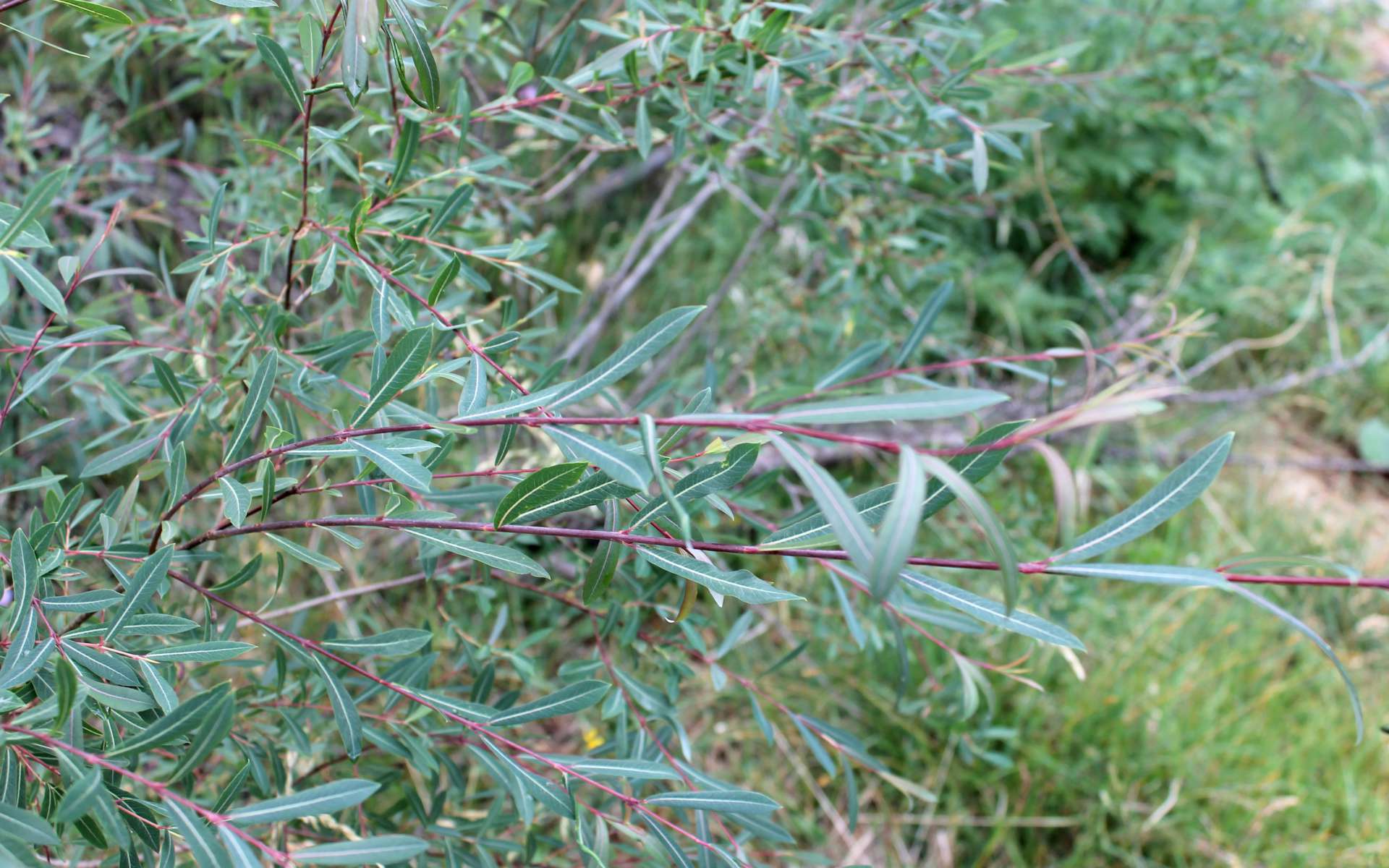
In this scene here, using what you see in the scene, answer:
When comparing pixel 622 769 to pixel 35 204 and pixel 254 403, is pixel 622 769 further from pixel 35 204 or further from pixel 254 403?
pixel 35 204

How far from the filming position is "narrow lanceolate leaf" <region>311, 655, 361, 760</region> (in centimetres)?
55

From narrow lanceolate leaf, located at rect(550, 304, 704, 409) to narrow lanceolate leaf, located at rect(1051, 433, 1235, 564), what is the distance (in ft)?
0.69

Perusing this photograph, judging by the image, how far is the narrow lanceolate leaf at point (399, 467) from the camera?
0.44 meters

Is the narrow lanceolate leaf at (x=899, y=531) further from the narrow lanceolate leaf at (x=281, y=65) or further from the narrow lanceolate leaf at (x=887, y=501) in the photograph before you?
the narrow lanceolate leaf at (x=281, y=65)

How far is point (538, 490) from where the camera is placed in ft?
1.49

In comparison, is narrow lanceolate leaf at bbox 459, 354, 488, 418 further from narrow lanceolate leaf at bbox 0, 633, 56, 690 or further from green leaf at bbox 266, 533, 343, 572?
narrow lanceolate leaf at bbox 0, 633, 56, 690

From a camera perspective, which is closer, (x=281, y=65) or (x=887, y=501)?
(x=887, y=501)

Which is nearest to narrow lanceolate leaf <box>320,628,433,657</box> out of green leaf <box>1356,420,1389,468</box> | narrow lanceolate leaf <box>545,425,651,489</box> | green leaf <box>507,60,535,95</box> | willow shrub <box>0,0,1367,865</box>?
willow shrub <box>0,0,1367,865</box>

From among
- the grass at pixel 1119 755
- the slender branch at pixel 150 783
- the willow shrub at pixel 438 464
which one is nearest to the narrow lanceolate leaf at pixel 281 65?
the willow shrub at pixel 438 464

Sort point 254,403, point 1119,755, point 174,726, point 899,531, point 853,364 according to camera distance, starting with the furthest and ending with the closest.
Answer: point 1119,755
point 853,364
point 254,403
point 174,726
point 899,531

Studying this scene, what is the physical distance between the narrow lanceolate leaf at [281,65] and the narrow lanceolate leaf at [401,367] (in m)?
0.20

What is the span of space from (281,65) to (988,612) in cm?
54

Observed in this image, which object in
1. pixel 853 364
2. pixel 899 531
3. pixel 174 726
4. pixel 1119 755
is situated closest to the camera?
pixel 899 531

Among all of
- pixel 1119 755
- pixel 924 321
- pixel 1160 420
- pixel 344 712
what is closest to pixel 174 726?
pixel 344 712
